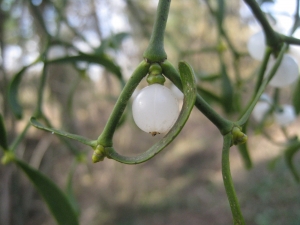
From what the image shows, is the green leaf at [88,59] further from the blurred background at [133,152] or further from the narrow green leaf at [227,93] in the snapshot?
the blurred background at [133,152]

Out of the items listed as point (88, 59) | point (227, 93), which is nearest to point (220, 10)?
point (227, 93)

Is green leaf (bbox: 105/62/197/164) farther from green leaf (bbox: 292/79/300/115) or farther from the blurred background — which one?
the blurred background

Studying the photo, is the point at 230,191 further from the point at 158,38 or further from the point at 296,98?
the point at 296,98

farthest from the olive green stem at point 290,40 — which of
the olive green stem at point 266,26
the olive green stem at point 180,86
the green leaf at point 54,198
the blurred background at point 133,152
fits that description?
the blurred background at point 133,152

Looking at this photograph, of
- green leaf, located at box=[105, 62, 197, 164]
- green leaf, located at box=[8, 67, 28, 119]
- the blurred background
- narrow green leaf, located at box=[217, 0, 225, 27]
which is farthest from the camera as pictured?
the blurred background

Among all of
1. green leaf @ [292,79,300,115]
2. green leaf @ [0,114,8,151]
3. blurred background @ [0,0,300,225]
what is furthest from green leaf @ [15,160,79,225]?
blurred background @ [0,0,300,225]

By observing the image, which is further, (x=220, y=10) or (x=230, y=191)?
(x=220, y=10)
